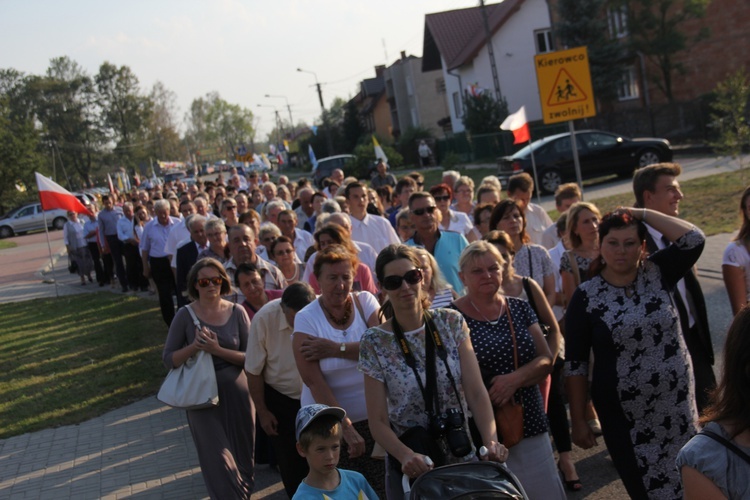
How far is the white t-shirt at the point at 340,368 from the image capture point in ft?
16.6

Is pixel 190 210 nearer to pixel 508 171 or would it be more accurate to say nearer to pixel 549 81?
pixel 549 81

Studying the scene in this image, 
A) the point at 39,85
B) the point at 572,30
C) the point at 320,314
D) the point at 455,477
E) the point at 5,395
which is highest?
the point at 39,85

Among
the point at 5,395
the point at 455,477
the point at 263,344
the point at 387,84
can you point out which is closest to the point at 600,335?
the point at 455,477

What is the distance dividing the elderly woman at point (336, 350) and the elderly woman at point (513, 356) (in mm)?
695

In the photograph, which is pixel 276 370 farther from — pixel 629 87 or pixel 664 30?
pixel 629 87

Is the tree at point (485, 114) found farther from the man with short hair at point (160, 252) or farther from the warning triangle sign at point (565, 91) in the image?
the warning triangle sign at point (565, 91)

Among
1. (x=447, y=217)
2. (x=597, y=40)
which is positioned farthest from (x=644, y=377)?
(x=597, y=40)

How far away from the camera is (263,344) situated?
18.9ft

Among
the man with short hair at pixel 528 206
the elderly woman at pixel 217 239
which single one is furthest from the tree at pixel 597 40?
the elderly woman at pixel 217 239

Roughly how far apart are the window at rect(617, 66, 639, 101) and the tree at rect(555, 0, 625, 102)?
64.5 inches

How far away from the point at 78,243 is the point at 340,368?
19.7 metres

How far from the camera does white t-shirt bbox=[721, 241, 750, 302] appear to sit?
5492mm

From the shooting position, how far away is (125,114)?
107 meters

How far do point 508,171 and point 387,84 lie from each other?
165 feet
